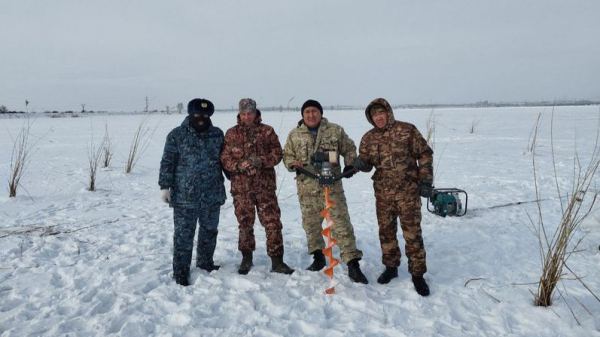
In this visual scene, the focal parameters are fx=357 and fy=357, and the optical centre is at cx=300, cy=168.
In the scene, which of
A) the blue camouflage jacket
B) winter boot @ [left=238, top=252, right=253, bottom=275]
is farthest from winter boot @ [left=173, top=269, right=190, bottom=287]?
the blue camouflage jacket

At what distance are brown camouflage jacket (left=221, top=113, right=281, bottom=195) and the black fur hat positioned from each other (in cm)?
30

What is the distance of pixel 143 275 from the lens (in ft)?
11.9

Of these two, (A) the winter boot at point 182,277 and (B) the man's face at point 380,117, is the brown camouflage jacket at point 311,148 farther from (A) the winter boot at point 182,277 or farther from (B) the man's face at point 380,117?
(A) the winter boot at point 182,277

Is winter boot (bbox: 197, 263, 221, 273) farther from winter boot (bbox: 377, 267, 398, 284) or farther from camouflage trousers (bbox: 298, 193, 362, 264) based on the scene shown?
winter boot (bbox: 377, 267, 398, 284)

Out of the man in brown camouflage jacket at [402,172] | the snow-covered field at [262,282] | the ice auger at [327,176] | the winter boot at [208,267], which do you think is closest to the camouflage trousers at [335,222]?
the ice auger at [327,176]

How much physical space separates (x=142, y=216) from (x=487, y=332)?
16.2 ft

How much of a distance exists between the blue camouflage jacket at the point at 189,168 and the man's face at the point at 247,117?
37cm

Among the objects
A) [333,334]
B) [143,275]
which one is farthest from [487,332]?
[143,275]

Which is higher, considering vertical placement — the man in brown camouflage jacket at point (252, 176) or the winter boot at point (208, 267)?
the man in brown camouflage jacket at point (252, 176)

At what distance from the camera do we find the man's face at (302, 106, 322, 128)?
3.71 meters

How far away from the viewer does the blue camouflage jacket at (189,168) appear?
3.47 m

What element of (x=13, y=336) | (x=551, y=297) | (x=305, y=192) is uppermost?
(x=305, y=192)

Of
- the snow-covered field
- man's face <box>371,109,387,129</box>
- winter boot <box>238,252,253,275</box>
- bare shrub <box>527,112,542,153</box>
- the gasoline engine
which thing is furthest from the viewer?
the gasoline engine

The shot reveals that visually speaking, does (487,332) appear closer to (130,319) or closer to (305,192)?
(305,192)
